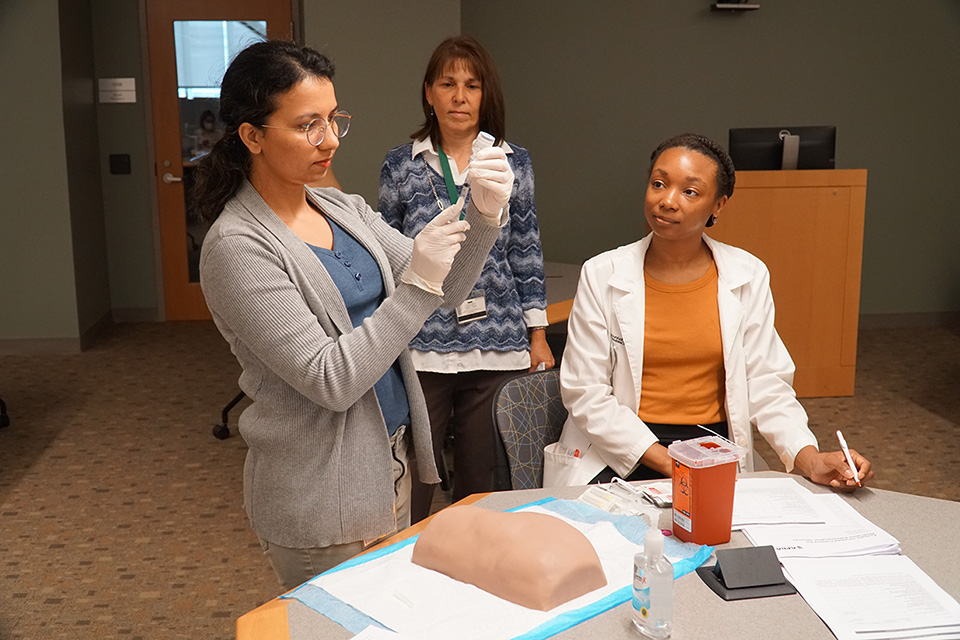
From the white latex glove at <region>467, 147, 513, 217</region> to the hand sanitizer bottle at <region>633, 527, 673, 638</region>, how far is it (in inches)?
28.3

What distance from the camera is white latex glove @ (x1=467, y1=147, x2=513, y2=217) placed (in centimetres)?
171

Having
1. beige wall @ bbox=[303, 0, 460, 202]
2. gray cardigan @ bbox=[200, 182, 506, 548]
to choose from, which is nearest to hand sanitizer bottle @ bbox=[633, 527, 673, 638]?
gray cardigan @ bbox=[200, 182, 506, 548]

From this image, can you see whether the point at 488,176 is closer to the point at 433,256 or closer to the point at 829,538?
the point at 433,256

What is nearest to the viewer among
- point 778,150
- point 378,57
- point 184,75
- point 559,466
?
point 559,466

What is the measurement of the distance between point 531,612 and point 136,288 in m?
6.11

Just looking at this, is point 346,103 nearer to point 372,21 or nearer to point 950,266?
point 372,21

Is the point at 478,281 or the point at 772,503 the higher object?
the point at 478,281

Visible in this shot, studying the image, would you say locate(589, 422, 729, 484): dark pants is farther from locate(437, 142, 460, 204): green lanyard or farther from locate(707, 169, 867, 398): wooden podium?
locate(707, 169, 867, 398): wooden podium

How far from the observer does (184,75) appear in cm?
657

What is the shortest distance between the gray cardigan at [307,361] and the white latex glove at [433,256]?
2 centimetres

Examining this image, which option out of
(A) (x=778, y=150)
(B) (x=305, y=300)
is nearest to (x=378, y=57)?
(A) (x=778, y=150)

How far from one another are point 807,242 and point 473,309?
2891 millimetres

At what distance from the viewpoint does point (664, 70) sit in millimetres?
6383

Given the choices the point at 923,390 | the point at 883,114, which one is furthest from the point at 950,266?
the point at 923,390
